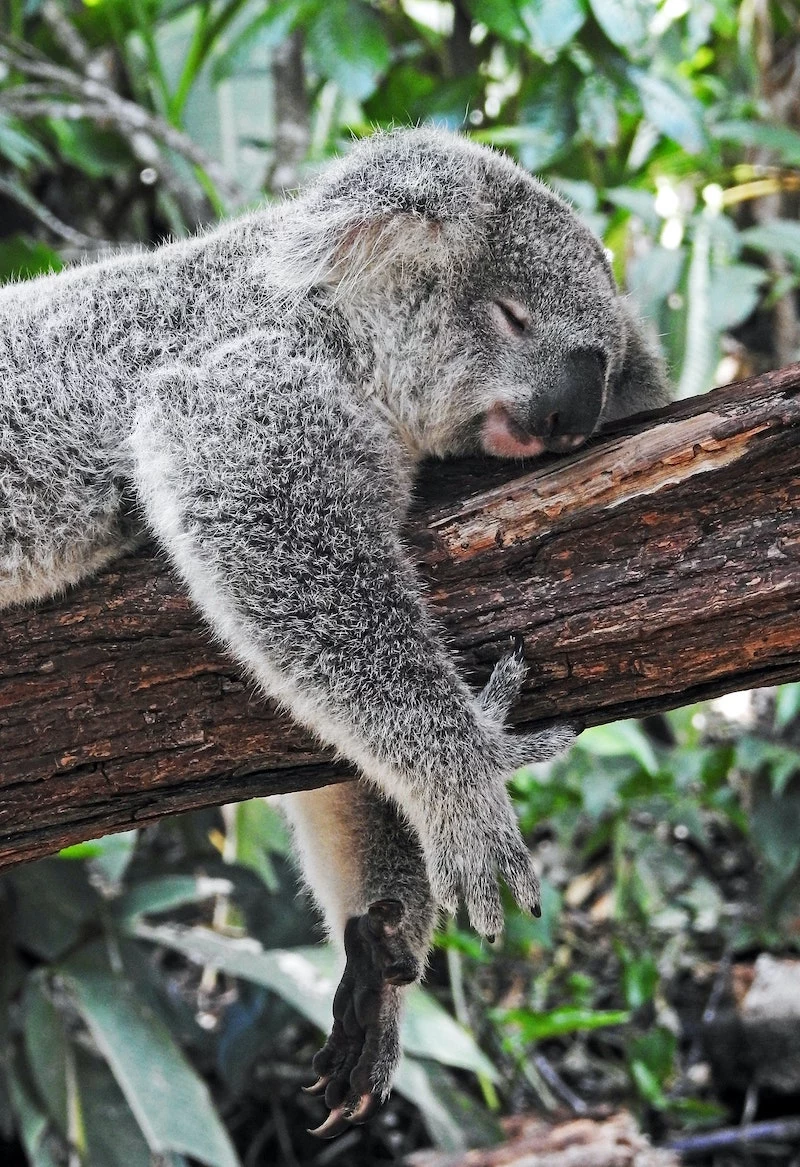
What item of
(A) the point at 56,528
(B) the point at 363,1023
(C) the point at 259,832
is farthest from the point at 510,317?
(C) the point at 259,832

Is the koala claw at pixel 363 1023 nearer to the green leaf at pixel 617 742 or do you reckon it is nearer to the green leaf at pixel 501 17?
the green leaf at pixel 617 742

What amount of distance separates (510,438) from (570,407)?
0.54 ft

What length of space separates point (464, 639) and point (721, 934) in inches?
135

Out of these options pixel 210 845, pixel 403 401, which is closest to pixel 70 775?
pixel 403 401

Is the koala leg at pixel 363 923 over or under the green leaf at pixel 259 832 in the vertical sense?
under

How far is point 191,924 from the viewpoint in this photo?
4.86 metres

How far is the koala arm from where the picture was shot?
6.59 ft

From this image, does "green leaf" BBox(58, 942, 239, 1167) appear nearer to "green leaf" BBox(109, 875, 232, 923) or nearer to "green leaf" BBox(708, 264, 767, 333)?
"green leaf" BBox(109, 875, 232, 923)

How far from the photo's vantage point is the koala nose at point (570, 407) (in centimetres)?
223

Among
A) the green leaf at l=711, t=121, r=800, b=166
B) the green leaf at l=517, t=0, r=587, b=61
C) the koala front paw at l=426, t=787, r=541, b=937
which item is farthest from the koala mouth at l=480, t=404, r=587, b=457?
the green leaf at l=711, t=121, r=800, b=166

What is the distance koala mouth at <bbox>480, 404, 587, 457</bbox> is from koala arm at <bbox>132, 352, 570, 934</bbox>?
36cm

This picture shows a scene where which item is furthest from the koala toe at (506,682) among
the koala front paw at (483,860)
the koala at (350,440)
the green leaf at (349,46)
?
the green leaf at (349,46)

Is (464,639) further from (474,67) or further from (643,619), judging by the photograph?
(474,67)

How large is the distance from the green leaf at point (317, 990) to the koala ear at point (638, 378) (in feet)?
5.93
